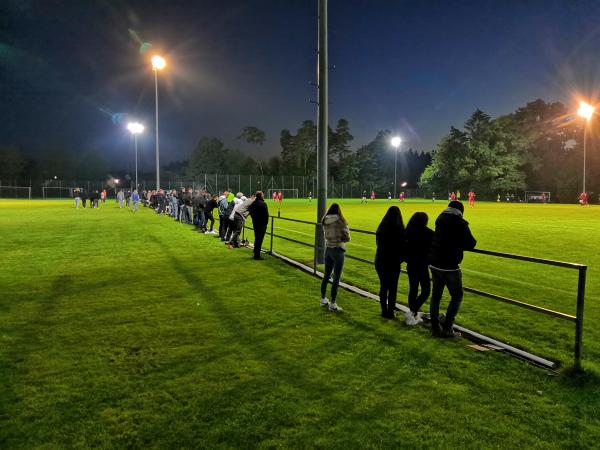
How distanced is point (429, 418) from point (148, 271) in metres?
8.15

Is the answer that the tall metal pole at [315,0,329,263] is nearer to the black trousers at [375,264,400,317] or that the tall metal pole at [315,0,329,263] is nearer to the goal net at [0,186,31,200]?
the black trousers at [375,264,400,317]

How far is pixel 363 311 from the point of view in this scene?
7.36 m

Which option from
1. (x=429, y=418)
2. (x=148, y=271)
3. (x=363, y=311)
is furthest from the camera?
(x=148, y=271)

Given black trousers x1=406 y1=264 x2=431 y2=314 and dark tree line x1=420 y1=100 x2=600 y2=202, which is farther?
dark tree line x1=420 y1=100 x2=600 y2=202

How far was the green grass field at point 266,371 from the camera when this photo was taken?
3.68 metres

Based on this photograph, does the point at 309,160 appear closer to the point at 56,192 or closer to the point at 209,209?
the point at 56,192

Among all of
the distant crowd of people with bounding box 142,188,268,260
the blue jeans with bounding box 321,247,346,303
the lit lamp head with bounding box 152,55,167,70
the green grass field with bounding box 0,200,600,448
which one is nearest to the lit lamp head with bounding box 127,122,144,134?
the lit lamp head with bounding box 152,55,167,70

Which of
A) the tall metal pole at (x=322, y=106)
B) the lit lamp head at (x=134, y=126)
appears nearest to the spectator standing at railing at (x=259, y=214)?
the tall metal pole at (x=322, y=106)

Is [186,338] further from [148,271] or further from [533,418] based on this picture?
[148,271]

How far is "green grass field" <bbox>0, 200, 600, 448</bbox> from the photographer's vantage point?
368 cm

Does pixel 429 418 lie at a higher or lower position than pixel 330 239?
lower

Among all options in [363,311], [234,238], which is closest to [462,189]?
[234,238]

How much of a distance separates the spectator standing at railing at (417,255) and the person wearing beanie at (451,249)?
443mm

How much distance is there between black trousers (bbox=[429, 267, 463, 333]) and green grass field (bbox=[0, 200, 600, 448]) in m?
0.26
